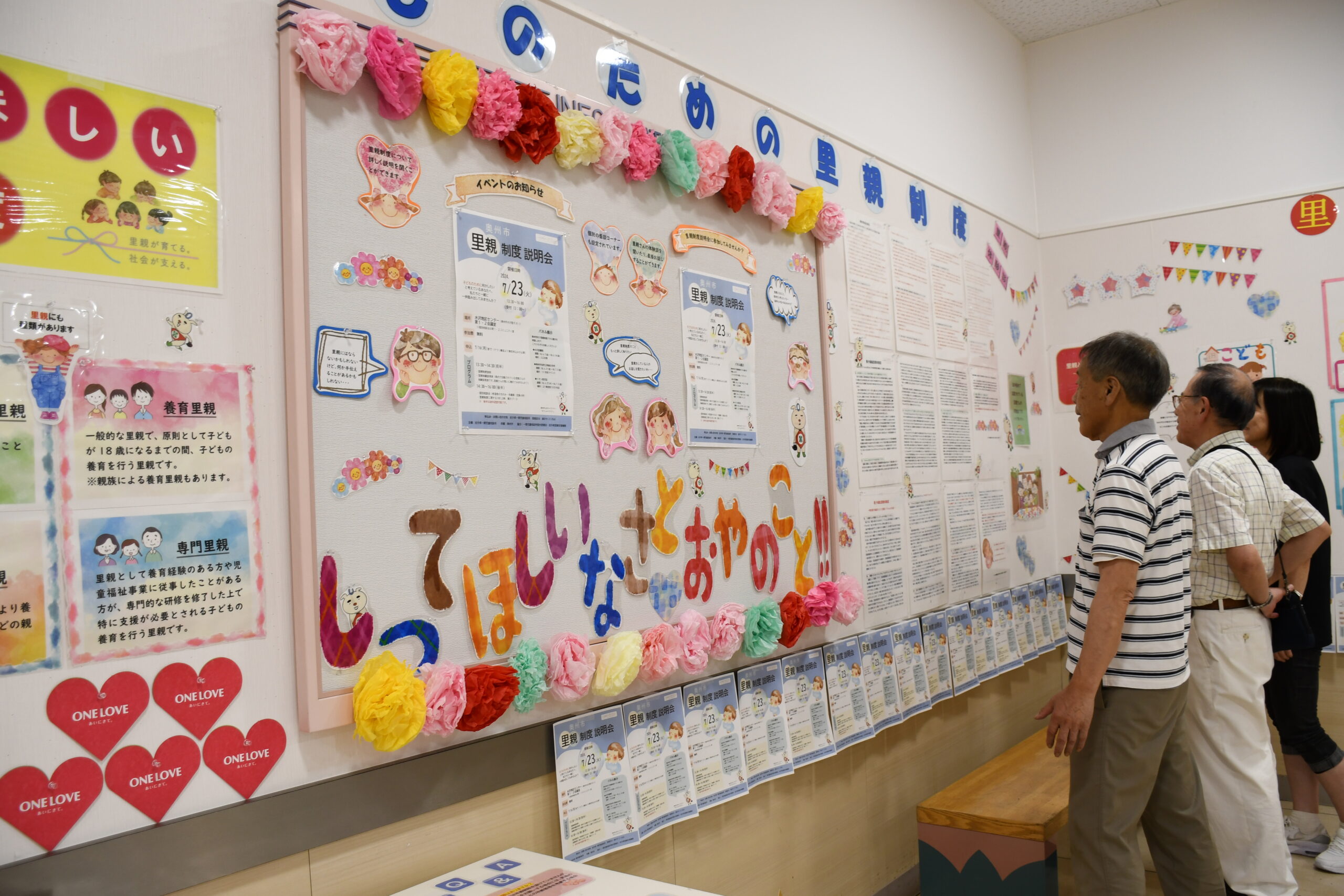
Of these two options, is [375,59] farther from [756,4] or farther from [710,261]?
[756,4]

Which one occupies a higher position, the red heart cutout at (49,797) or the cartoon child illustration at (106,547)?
the cartoon child illustration at (106,547)

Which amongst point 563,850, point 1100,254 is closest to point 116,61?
point 563,850

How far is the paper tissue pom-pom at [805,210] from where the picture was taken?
2.51 meters

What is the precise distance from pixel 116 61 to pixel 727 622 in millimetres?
1572

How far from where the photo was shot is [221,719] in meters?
1.32

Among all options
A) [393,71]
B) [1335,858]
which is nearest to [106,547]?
[393,71]

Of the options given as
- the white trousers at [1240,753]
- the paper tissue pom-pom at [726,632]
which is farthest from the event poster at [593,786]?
the white trousers at [1240,753]

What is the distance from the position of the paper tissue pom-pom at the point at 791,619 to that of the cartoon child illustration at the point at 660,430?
1.75ft

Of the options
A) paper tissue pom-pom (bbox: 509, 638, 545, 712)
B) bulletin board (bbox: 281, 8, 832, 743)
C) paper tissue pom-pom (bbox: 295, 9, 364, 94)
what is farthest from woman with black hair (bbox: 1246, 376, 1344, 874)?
paper tissue pom-pom (bbox: 295, 9, 364, 94)

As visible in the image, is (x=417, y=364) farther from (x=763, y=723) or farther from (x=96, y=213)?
(x=763, y=723)

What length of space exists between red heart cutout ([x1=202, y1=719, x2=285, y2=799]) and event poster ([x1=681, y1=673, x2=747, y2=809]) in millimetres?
970

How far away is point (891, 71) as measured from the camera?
321 cm

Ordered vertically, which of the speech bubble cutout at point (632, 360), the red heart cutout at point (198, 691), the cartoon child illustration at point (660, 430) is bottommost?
the red heart cutout at point (198, 691)

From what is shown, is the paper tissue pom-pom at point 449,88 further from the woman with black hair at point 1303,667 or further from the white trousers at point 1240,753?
the woman with black hair at point 1303,667
